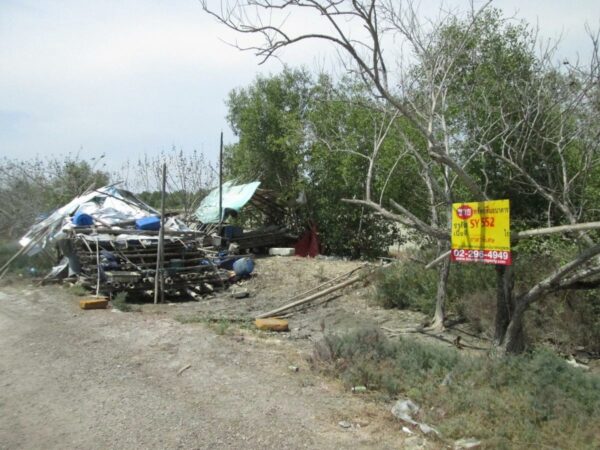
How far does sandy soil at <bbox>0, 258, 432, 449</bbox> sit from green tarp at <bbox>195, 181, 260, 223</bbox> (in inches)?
292

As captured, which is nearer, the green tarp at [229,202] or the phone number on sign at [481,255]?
the phone number on sign at [481,255]

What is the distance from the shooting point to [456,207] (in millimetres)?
5984

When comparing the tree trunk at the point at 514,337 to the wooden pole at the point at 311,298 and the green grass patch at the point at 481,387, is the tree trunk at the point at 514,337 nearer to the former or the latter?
the green grass patch at the point at 481,387

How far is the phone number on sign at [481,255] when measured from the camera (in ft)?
17.9

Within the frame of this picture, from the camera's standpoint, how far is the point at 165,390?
550 cm

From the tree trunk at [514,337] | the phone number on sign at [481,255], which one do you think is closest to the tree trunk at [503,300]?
the tree trunk at [514,337]

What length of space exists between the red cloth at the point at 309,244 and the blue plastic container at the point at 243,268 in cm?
374

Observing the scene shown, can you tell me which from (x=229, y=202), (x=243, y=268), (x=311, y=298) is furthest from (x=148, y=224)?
(x=311, y=298)

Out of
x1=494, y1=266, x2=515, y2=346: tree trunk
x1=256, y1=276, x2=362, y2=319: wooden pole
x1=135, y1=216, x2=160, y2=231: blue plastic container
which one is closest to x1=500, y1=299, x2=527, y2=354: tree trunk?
x1=494, y1=266, x2=515, y2=346: tree trunk

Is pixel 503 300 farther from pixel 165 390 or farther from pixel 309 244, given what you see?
pixel 309 244

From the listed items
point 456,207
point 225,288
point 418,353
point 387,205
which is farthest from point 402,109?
point 387,205

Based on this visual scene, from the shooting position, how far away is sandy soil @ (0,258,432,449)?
446 centimetres

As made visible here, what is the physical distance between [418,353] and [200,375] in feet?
8.14

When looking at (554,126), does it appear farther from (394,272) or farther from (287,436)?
(287,436)
